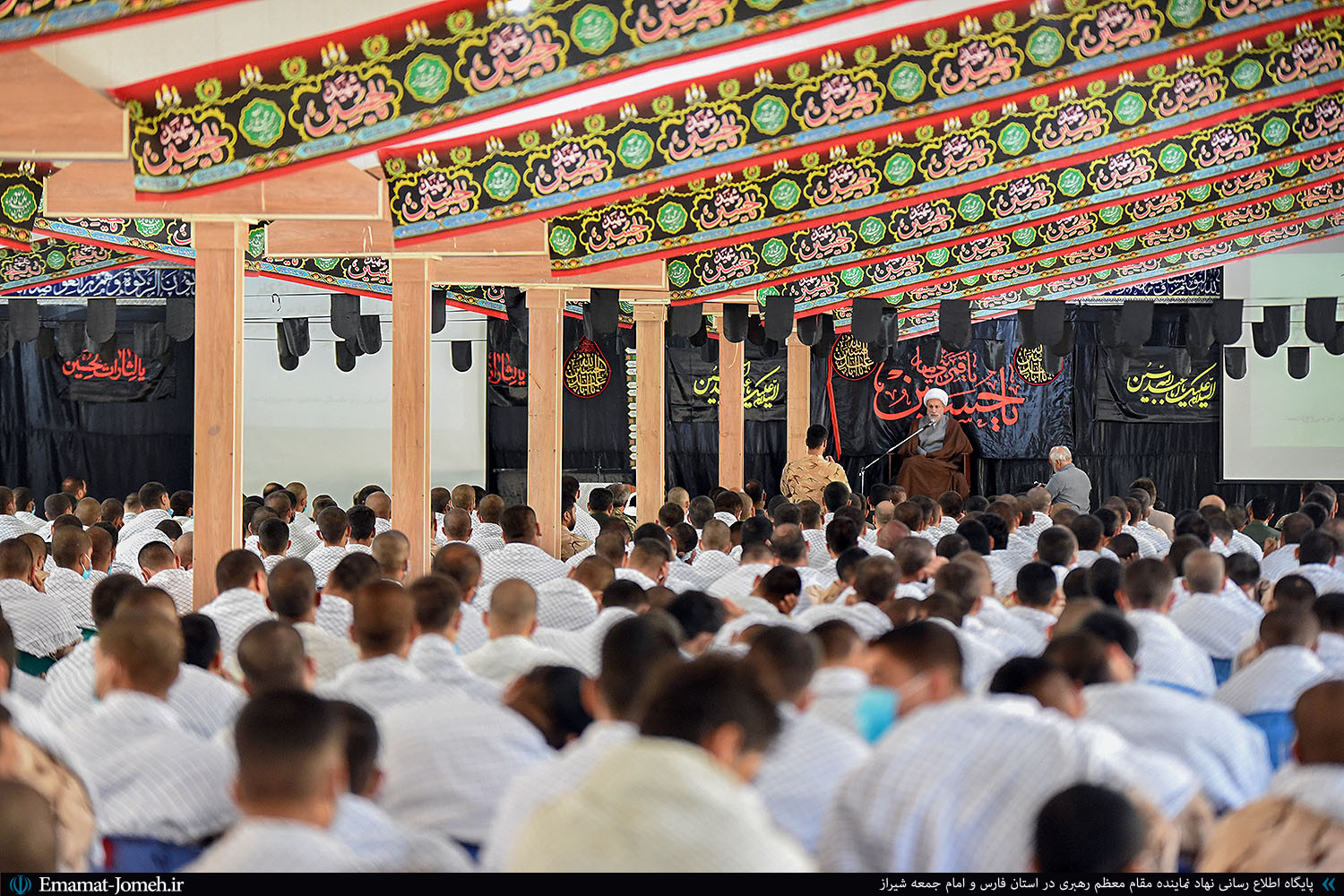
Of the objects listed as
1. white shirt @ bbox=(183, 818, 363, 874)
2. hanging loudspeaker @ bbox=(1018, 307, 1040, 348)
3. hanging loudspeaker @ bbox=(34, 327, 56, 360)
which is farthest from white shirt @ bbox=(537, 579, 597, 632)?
hanging loudspeaker @ bbox=(34, 327, 56, 360)

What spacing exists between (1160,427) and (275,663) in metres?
14.8

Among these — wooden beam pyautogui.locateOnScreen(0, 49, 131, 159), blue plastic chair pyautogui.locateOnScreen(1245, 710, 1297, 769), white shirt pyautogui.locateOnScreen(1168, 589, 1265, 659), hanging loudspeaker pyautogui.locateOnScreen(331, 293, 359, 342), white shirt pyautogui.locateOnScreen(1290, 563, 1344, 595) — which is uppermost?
→ wooden beam pyautogui.locateOnScreen(0, 49, 131, 159)

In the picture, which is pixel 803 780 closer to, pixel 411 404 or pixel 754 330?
pixel 411 404

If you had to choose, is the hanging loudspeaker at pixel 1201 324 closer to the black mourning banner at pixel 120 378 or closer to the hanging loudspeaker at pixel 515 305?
the hanging loudspeaker at pixel 515 305

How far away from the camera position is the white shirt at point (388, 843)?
9.66 feet

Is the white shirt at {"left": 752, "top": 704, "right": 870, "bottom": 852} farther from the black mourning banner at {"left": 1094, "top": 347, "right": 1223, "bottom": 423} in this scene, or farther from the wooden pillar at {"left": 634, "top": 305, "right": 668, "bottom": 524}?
the black mourning banner at {"left": 1094, "top": 347, "right": 1223, "bottom": 423}

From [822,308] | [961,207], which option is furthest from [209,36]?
[822,308]

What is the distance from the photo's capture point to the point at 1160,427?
17.4 m

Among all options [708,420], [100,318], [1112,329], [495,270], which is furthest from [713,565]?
[708,420]

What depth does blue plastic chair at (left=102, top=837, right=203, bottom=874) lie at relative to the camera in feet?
11.9

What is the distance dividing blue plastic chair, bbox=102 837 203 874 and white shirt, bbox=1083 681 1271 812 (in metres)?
2.31

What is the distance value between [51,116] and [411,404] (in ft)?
11.7

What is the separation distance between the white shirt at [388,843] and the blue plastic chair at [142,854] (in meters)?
0.83
